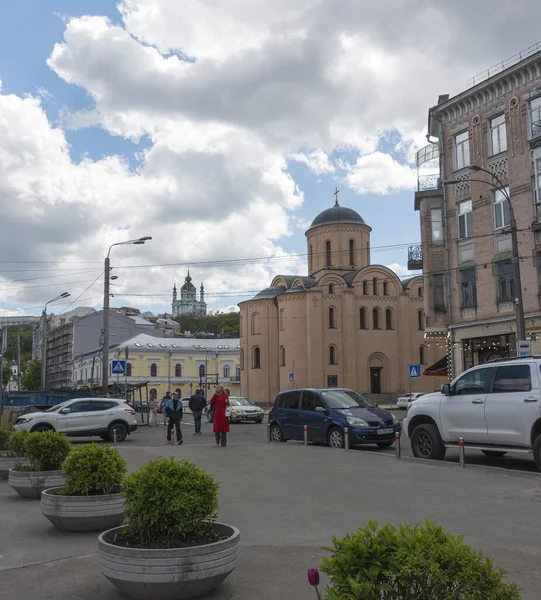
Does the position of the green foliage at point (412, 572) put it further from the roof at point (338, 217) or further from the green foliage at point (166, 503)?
the roof at point (338, 217)

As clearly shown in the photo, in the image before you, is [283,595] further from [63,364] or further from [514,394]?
[63,364]

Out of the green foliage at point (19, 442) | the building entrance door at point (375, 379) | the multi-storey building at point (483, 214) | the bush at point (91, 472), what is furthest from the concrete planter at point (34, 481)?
the building entrance door at point (375, 379)

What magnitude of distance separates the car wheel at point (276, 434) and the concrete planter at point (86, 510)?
12829 millimetres

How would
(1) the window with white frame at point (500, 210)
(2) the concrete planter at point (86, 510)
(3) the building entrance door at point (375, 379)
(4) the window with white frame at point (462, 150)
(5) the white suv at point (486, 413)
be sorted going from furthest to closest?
1. (3) the building entrance door at point (375, 379)
2. (4) the window with white frame at point (462, 150)
3. (1) the window with white frame at point (500, 210)
4. (5) the white suv at point (486, 413)
5. (2) the concrete planter at point (86, 510)

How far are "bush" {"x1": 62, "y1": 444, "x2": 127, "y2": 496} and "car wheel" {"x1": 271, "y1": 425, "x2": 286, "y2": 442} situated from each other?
12753mm

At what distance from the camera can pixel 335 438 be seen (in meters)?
17.7

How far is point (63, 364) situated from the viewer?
357ft

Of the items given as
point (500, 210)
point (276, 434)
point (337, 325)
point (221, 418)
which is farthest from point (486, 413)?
point (337, 325)

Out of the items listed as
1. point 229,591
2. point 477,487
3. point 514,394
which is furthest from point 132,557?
point 514,394

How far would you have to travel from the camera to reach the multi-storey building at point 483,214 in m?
28.2

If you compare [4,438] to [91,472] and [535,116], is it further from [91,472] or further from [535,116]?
[535,116]

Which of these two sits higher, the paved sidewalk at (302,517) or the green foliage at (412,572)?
the green foliage at (412,572)

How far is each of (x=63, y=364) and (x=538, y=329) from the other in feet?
310

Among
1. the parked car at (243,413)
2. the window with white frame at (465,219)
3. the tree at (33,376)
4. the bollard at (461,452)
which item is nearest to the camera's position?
the bollard at (461,452)
